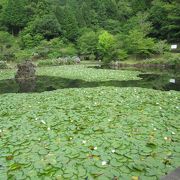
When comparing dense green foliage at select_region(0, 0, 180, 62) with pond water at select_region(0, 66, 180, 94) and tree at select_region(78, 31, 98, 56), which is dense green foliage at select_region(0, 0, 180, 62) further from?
pond water at select_region(0, 66, 180, 94)

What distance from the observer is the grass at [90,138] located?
3.78 metres

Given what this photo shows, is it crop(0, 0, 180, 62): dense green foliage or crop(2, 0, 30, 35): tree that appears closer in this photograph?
crop(0, 0, 180, 62): dense green foliage

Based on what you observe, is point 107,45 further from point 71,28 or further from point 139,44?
point 71,28

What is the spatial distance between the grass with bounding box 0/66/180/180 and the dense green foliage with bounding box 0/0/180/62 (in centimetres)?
2291

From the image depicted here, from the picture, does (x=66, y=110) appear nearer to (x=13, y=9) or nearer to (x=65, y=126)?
(x=65, y=126)

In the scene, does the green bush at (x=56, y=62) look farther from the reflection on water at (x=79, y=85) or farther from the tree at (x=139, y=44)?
the reflection on water at (x=79, y=85)

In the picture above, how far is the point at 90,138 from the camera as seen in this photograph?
500 centimetres

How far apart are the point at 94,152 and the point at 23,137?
5.79ft

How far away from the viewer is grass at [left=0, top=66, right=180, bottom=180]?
3.78m

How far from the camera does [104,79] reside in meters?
15.2

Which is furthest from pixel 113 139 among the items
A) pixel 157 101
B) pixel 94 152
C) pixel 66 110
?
pixel 157 101

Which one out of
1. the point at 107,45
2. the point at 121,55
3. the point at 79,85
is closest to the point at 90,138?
the point at 79,85

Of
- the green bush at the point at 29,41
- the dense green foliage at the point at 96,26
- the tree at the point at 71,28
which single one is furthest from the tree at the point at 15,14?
the green bush at the point at 29,41

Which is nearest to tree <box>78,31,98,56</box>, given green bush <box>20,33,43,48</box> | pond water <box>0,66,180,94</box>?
green bush <box>20,33,43,48</box>
